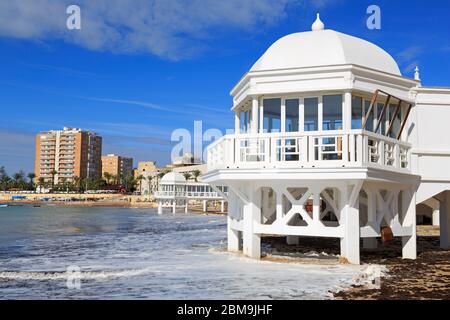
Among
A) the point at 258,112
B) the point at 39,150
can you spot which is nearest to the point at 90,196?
the point at 39,150

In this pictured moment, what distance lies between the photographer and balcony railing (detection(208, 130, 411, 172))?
38.2 feet

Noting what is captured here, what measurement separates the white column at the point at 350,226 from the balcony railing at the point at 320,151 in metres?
0.94

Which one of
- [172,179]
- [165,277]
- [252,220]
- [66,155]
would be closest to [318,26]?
[252,220]

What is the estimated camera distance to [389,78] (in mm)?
13391

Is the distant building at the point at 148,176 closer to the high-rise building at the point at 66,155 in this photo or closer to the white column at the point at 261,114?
the high-rise building at the point at 66,155

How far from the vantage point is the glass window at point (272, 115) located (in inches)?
541

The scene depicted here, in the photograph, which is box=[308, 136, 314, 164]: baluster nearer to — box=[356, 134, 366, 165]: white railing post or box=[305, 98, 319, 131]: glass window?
box=[356, 134, 366, 165]: white railing post

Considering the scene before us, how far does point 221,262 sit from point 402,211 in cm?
552

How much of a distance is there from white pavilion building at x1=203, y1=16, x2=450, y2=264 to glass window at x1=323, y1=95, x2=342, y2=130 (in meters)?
0.03

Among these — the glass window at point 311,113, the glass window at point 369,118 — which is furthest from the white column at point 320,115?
the glass window at point 369,118

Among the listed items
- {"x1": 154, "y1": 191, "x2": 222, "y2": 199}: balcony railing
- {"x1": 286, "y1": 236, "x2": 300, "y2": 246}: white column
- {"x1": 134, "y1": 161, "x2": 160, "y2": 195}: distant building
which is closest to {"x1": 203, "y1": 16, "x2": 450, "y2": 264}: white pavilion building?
{"x1": 286, "y1": 236, "x2": 300, "y2": 246}: white column

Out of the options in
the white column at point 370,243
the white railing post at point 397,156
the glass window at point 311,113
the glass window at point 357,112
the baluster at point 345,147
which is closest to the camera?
the baluster at point 345,147

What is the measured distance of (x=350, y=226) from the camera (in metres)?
11.9
